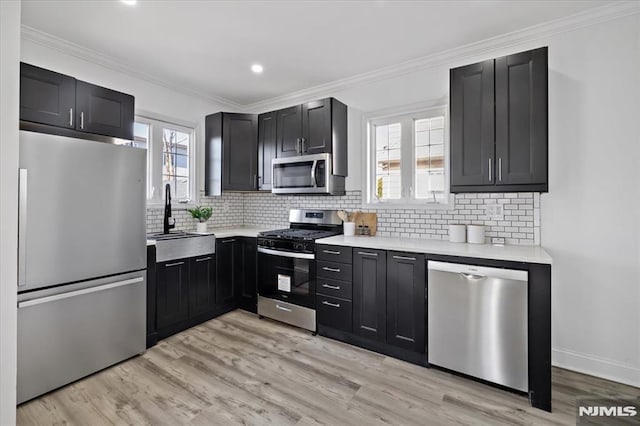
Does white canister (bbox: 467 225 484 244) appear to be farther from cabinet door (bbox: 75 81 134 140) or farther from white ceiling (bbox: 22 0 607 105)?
cabinet door (bbox: 75 81 134 140)

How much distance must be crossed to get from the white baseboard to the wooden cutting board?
1.90 meters

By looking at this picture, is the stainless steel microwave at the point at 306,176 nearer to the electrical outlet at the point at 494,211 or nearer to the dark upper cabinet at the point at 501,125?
the dark upper cabinet at the point at 501,125

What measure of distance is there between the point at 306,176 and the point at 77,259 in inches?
86.9

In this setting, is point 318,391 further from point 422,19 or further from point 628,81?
point 628,81

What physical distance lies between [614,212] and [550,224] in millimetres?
403

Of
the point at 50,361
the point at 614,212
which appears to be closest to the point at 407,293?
the point at 614,212

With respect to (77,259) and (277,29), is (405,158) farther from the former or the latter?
(77,259)

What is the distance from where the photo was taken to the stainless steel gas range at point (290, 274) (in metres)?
3.18

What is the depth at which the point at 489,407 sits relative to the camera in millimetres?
2016

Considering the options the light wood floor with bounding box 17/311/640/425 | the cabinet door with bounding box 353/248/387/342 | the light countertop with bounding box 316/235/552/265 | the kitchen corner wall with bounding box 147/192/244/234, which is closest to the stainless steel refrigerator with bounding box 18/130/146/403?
the light wood floor with bounding box 17/311/640/425

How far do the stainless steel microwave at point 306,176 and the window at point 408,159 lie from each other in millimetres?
459

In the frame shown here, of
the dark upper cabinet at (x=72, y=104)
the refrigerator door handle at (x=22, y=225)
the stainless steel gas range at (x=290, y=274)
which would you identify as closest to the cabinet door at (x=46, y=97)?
the dark upper cabinet at (x=72, y=104)

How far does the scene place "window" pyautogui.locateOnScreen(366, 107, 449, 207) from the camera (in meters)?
3.16

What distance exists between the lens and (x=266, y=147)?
394 centimetres
